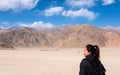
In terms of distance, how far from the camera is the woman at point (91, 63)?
3404 mm

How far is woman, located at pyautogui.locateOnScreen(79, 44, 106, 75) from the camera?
3.40 meters

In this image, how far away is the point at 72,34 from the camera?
5581 inches

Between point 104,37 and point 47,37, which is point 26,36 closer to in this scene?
point 47,37

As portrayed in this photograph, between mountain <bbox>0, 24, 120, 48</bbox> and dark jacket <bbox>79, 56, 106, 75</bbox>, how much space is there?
124m

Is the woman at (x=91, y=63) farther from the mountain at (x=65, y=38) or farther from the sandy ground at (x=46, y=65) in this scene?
the mountain at (x=65, y=38)

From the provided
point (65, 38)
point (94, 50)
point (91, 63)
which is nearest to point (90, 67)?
point (91, 63)

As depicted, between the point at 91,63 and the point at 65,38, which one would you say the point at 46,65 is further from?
the point at 65,38

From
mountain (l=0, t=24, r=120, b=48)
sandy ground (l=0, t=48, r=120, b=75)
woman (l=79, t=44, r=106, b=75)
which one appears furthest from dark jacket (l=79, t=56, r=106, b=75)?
mountain (l=0, t=24, r=120, b=48)

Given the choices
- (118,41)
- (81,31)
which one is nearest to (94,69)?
(118,41)

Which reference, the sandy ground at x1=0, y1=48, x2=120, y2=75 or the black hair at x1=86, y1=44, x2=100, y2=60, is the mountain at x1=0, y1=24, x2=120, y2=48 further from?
the black hair at x1=86, y1=44, x2=100, y2=60

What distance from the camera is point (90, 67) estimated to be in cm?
Answer: 345

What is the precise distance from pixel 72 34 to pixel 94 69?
138410 millimetres

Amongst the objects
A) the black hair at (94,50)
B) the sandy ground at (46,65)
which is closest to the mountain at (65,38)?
the sandy ground at (46,65)

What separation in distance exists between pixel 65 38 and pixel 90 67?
136698 mm
